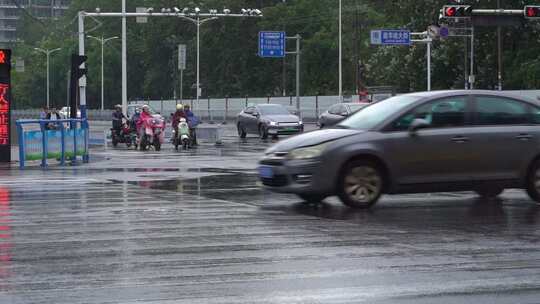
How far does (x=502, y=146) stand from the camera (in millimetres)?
14273

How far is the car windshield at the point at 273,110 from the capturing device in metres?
45.9

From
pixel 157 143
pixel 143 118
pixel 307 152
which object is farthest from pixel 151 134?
pixel 307 152

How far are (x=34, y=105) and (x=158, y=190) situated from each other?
12924 centimetres

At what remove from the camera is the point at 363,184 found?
1395 centimetres

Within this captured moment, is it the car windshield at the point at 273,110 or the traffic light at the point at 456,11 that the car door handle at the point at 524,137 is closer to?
the traffic light at the point at 456,11

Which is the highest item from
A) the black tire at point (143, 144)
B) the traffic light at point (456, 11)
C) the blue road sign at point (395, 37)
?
the blue road sign at point (395, 37)

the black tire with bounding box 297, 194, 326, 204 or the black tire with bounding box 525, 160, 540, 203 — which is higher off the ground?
the black tire with bounding box 525, 160, 540, 203

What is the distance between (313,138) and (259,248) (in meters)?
4.14

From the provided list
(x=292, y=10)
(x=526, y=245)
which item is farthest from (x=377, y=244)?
(x=292, y=10)

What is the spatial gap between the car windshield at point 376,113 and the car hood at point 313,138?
257mm

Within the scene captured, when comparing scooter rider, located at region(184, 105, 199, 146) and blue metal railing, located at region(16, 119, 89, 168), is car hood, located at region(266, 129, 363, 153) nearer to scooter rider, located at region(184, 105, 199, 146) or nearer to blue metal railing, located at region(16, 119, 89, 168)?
blue metal railing, located at region(16, 119, 89, 168)

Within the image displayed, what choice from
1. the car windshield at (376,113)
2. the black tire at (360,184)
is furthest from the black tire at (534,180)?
the black tire at (360,184)

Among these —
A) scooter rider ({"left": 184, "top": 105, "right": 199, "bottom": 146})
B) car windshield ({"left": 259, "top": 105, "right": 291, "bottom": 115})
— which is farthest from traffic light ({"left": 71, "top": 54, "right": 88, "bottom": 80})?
car windshield ({"left": 259, "top": 105, "right": 291, "bottom": 115})

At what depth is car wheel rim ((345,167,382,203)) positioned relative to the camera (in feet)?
45.5
